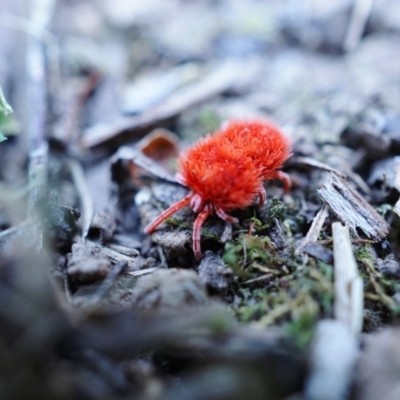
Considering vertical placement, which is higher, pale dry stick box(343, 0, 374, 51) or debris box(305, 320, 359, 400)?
pale dry stick box(343, 0, 374, 51)

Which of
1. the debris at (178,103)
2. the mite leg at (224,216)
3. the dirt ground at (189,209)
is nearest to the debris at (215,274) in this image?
the dirt ground at (189,209)

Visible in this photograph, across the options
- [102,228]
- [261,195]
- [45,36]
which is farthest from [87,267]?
[45,36]

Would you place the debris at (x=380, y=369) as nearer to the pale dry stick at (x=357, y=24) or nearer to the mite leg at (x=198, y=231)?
the mite leg at (x=198, y=231)

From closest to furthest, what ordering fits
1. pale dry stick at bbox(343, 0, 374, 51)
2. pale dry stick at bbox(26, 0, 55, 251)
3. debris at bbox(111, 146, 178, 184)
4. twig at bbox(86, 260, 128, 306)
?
twig at bbox(86, 260, 128, 306) < pale dry stick at bbox(26, 0, 55, 251) < debris at bbox(111, 146, 178, 184) < pale dry stick at bbox(343, 0, 374, 51)

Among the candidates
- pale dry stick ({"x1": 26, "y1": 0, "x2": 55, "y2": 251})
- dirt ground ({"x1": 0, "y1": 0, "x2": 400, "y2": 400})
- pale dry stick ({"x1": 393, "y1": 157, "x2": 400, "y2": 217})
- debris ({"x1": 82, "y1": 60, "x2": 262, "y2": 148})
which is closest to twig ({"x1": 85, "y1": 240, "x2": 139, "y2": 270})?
dirt ground ({"x1": 0, "y1": 0, "x2": 400, "y2": 400})

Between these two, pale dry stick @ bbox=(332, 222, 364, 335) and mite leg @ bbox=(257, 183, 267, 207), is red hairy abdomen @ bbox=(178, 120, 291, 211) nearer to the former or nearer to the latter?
mite leg @ bbox=(257, 183, 267, 207)

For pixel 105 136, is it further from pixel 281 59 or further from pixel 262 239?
pixel 281 59

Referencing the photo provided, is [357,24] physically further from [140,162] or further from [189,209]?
[189,209]
